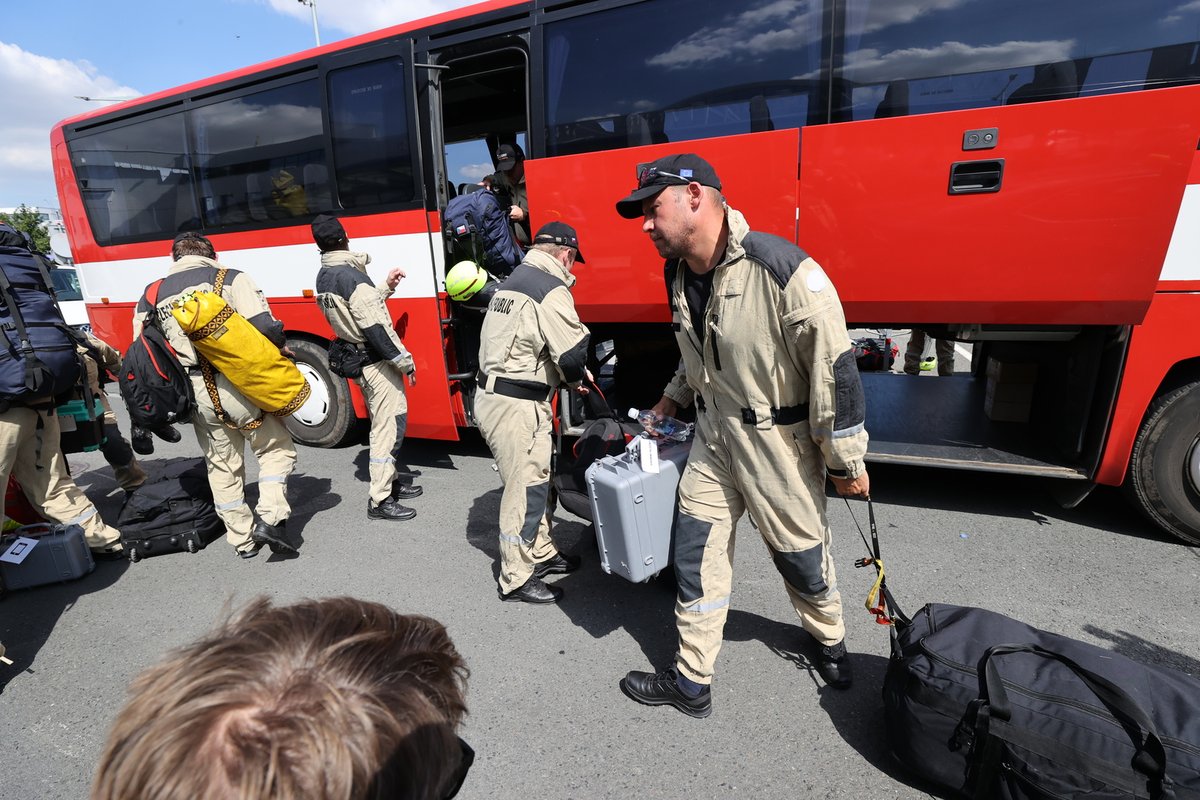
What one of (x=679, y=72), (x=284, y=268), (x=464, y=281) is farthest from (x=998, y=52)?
(x=284, y=268)

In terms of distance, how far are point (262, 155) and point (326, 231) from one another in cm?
172

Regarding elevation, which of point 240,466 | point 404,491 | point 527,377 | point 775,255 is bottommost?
point 404,491

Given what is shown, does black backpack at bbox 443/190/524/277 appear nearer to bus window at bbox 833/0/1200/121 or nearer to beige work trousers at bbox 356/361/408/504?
beige work trousers at bbox 356/361/408/504

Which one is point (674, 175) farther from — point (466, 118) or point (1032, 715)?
point (466, 118)

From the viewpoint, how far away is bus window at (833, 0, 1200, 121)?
287 centimetres

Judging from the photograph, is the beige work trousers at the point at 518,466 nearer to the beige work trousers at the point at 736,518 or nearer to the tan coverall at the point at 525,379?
the tan coverall at the point at 525,379

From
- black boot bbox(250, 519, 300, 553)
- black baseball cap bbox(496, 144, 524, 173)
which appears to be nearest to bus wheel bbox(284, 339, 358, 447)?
black boot bbox(250, 519, 300, 553)

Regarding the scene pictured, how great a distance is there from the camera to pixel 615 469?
8.21 feet

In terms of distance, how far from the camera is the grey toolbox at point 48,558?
11.3ft

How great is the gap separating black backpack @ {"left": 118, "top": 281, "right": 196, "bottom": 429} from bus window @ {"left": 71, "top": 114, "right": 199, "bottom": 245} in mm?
2701

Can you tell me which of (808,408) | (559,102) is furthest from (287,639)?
(559,102)

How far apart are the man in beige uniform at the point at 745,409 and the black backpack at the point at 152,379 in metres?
2.80

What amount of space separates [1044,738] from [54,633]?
419 centimetres

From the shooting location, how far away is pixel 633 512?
7.95ft
